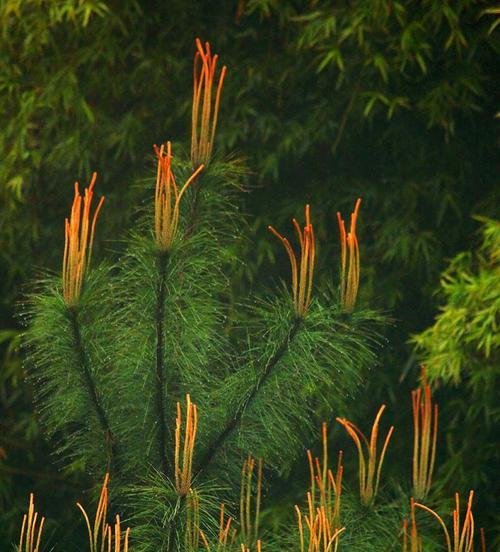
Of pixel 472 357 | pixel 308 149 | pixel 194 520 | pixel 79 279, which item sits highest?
pixel 308 149

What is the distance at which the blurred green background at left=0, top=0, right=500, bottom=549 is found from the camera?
210cm

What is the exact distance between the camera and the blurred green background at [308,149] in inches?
82.7

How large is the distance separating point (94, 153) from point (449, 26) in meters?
0.87

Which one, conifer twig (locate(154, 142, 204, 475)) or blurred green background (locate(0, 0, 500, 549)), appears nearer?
conifer twig (locate(154, 142, 204, 475))

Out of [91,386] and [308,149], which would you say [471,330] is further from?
[91,386]

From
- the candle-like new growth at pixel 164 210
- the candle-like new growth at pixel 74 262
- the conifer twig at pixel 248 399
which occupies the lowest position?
the conifer twig at pixel 248 399

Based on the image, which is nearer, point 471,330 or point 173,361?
point 173,361

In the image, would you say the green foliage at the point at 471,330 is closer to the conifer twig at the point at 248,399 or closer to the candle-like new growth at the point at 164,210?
the conifer twig at the point at 248,399

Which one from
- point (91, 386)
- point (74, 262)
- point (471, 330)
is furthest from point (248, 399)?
point (471, 330)

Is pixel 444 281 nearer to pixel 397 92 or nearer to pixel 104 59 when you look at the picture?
pixel 397 92

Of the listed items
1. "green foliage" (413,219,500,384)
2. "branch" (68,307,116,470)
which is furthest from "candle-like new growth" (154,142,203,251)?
"green foliage" (413,219,500,384)

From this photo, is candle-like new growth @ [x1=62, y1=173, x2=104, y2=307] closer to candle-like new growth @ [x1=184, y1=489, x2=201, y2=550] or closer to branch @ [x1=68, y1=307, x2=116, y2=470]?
branch @ [x1=68, y1=307, x2=116, y2=470]

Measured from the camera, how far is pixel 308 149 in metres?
2.33

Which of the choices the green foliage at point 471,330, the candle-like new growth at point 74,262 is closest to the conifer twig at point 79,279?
the candle-like new growth at point 74,262
